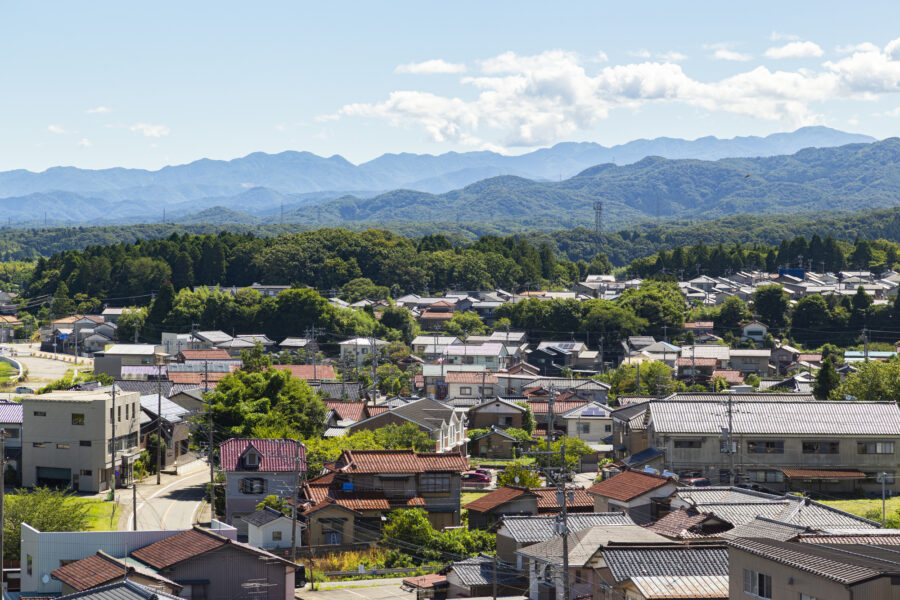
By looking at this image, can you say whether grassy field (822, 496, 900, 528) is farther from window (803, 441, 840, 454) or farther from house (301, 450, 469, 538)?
house (301, 450, 469, 538)

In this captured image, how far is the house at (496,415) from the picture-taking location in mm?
42469

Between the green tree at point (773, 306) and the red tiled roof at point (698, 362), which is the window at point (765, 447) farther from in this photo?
the green tree at point (773, 306)

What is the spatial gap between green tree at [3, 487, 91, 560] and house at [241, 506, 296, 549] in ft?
11.7

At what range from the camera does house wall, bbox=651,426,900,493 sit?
101ft

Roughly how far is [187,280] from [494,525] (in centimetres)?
6927

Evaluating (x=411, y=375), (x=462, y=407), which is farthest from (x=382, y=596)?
(x=411, y=375)

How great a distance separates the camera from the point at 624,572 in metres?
16.1

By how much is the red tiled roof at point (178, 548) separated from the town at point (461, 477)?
0.17 ft

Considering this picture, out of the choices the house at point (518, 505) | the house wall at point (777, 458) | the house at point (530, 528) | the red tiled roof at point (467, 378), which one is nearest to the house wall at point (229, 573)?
the house at point (530, 528)

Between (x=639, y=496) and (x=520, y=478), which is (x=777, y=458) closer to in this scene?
(x=520, y=478)

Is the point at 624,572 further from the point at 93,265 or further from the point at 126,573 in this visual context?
the point at 93,265

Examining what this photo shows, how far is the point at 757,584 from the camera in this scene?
14109 mm

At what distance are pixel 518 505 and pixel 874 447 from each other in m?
11.6

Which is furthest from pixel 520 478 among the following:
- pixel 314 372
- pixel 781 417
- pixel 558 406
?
pixel 314 372
